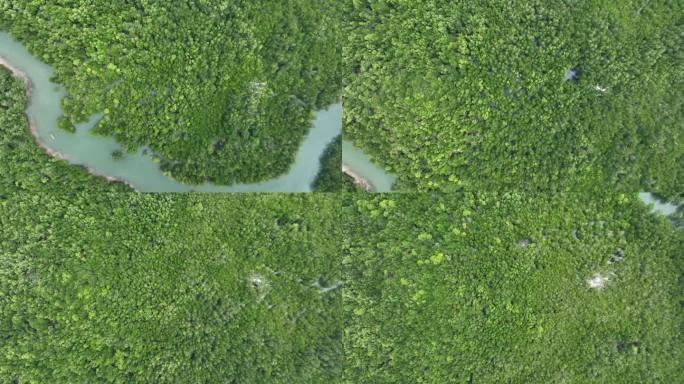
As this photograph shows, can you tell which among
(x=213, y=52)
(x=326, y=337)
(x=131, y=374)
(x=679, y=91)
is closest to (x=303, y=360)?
(x=326, y=337)

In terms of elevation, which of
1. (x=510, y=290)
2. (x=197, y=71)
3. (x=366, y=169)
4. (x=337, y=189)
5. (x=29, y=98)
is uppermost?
(x=197, y=71)

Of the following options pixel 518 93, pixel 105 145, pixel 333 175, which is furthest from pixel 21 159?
pixel 518 93

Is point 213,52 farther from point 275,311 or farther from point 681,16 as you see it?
point 681,16

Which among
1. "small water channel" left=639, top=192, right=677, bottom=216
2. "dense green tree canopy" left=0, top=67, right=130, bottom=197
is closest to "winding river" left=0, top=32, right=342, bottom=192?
"dense green tree canopy" left=0, top=67, right=130, bottom=197

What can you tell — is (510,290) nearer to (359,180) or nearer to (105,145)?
(359,180)

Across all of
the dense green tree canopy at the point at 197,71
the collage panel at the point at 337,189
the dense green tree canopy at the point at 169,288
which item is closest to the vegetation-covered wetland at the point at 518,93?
the collage panel at the point at 337,189

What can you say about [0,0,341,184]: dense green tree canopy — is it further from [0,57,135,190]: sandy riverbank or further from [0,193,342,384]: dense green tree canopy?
[0,193,342,384]: dense green tree canopy
